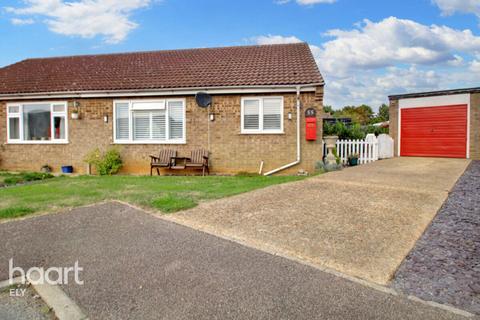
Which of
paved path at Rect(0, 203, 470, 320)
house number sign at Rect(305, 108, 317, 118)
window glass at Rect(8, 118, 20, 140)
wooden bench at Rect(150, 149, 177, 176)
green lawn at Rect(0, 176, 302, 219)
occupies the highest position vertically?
house number sign at Rect(305, 108, 317, 118)

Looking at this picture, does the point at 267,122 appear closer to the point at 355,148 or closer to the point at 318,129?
the point at 318,129

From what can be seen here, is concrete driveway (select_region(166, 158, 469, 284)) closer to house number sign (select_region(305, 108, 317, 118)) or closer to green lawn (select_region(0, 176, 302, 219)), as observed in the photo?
green lawn (select_region(0, 176, 302, 219))

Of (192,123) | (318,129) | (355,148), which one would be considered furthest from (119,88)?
(355,148)

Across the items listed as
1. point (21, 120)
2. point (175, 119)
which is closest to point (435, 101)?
point (175, 119)

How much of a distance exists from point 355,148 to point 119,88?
33.2ft

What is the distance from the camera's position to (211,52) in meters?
16.2

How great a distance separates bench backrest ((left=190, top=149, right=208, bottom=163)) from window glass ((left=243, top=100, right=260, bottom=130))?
1.75 metres

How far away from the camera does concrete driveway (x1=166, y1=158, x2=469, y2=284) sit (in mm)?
4078

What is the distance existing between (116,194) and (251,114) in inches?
237

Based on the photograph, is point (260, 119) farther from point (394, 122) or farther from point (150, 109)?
point (394, 122)

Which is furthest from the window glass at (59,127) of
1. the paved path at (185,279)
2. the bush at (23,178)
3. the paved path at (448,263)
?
the paved path at (448,263)

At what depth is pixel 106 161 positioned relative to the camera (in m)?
12.8

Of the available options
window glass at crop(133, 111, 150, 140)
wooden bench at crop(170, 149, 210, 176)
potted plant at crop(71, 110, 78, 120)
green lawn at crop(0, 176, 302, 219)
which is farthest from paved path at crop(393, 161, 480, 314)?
potted plant at crop(71, 110, 78, 120)

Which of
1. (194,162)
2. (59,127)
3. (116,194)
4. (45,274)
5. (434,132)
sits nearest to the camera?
(45,274)
